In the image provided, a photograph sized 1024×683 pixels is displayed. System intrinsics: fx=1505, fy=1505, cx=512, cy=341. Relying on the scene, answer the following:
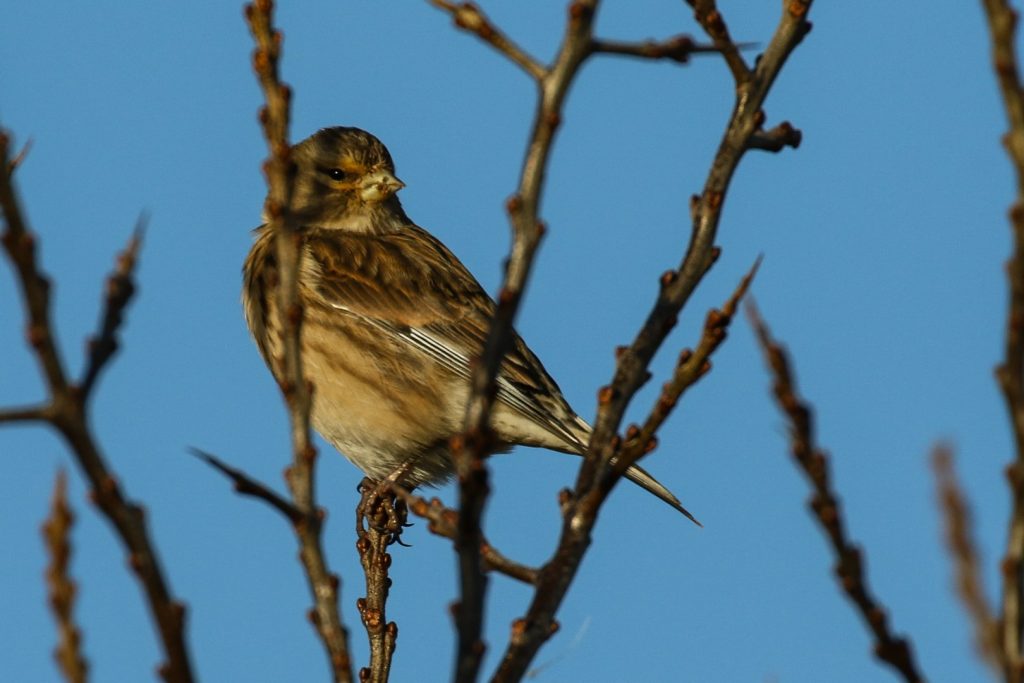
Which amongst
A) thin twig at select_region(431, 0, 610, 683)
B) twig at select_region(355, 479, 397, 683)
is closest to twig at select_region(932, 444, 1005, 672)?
thin twig at select_region(431, 0, 610, 683)

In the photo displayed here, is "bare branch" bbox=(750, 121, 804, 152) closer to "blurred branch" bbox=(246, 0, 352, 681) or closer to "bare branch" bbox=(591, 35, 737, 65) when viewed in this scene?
"bare branch" bbox=(591, 35, 737, 65)

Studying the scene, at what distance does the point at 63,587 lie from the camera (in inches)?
87.3

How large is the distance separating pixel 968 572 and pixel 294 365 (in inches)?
48.7

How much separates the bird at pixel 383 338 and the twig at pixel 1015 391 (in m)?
4.89

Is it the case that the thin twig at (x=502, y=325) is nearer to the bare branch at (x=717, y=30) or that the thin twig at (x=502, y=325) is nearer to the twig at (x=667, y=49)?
the twig at (x=667, y=49)

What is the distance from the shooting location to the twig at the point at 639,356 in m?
2.95

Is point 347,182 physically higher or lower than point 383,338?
higher

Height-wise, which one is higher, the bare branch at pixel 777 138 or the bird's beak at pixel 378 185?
the bird's beak at pixel 378 185

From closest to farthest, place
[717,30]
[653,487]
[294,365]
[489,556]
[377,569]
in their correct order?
1. [294,365]
2. [489,556]
3. [717,30]
4. [377,569]
5. [653,487]

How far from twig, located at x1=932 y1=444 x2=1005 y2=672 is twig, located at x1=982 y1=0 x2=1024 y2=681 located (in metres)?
0.05

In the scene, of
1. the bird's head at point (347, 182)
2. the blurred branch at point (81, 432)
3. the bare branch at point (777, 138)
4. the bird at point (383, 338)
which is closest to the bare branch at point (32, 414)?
the blurred branch at point (81, 432)

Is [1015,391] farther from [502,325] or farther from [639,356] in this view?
[639,356]

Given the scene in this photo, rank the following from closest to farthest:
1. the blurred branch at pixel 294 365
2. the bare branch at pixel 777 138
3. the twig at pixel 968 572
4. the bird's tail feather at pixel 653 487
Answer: the twig at pixel 968 572 < the blurred branch at pixel 294 365 < the bare branch at pixel 777 138 < the bird's tail feather at pixel 653 487

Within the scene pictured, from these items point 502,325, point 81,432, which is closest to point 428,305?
point 502,325
